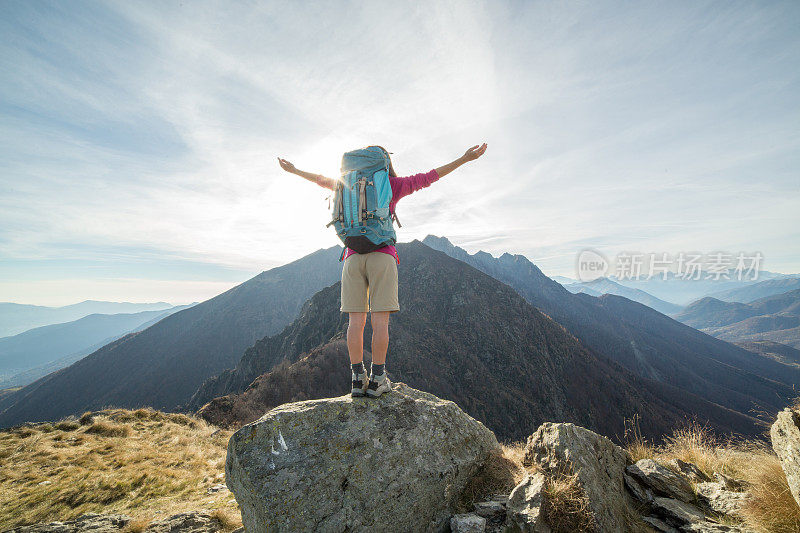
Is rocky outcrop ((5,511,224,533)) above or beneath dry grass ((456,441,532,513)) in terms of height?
beneath

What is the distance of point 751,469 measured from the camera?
4.68 metres

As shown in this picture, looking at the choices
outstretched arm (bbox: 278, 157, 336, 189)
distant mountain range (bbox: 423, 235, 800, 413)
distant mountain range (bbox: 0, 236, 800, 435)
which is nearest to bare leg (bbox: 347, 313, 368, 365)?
outstretched arm (bbox: 278, 157, 336, 189)

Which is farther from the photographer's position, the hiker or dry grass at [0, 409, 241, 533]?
dry grass at [0, 409, 241, 533]

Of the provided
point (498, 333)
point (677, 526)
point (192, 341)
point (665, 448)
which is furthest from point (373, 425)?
point (192, 341)

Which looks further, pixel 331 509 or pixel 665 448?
pixel 665 448

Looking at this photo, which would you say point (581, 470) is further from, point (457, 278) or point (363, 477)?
point (457, 278)

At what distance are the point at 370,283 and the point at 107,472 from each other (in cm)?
975

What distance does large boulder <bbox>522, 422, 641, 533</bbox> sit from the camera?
387 cm

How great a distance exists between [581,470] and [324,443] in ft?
11.8

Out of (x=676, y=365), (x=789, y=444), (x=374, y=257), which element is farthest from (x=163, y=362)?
(x=676, y=365)

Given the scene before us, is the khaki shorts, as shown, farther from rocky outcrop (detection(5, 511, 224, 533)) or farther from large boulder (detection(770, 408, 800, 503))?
large boulder (detection(770, 408, 800, 503))

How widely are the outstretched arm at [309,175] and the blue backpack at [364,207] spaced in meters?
0.59

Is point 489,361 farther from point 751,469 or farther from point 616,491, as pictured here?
point 616,491

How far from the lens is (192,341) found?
515 feet
